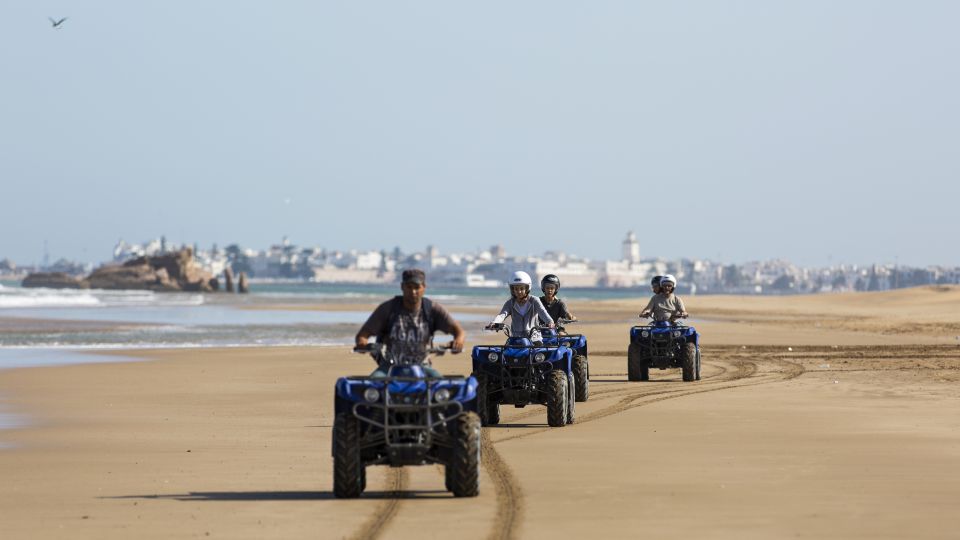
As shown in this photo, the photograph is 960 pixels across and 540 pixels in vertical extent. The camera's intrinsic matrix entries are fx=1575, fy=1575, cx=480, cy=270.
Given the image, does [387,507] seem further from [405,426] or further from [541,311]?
[541,311]

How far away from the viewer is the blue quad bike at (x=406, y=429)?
11789 mm

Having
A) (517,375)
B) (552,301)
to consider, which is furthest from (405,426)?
(552,301)

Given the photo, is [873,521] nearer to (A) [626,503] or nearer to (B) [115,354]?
(A) [626,503]

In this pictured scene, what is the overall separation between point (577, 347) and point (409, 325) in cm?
861

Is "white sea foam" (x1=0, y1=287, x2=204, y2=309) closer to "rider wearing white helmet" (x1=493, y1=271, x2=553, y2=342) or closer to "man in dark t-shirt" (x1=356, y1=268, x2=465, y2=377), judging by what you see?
"rider wearing white helmet" (x1=493, y1=271, x2=553, y2=342)

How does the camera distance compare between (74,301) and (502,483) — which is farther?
(74,301)

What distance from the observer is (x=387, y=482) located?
12906 mm

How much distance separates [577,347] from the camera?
2097 centimetres

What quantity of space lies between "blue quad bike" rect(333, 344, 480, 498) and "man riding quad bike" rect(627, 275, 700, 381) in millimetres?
14057

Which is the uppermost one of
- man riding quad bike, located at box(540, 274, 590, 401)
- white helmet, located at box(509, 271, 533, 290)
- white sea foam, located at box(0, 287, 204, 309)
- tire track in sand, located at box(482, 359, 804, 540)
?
white helmet, located at box(509, 271, 533, 290)

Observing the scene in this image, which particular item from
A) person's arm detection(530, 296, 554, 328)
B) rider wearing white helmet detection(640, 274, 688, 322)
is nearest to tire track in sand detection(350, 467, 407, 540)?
person's arm detection(530, 296, 554, 328)

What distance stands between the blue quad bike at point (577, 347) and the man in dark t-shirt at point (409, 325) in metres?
7.51

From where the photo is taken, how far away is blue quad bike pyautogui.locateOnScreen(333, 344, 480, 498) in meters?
11.8

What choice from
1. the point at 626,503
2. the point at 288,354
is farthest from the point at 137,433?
the point at 288,354
